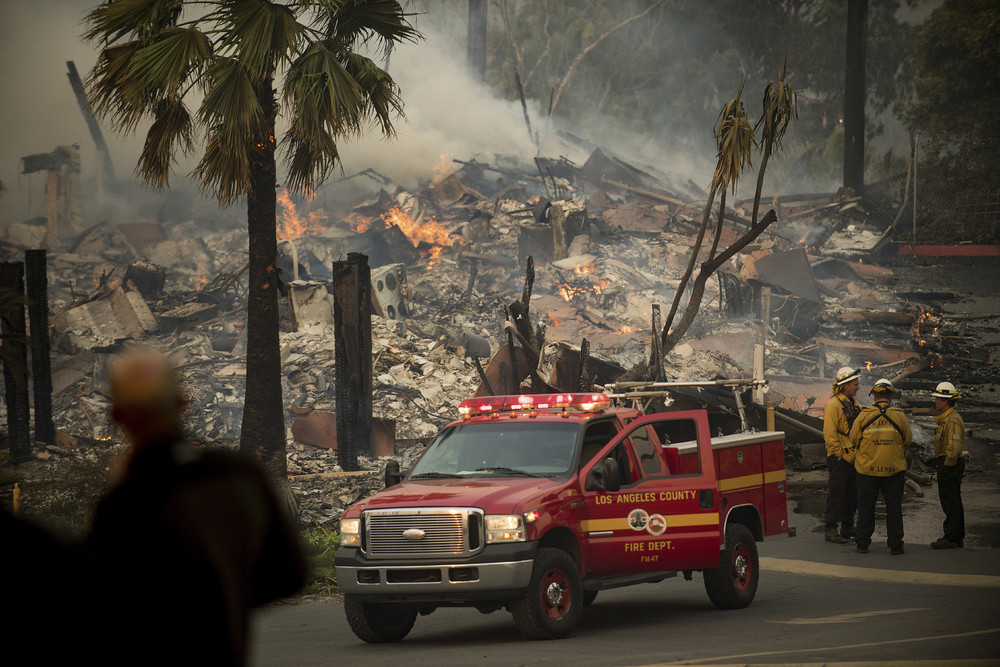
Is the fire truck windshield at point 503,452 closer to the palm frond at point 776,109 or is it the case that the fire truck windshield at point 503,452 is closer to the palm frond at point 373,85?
the palm frond at point 373,85

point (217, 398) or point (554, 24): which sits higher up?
point (554, 24)

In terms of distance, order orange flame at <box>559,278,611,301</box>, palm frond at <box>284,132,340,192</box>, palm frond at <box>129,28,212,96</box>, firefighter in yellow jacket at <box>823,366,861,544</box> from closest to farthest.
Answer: firefighter in yellow jacket at <box>823,366,861,544</box>, palm frond at <box>129,28,212,96</box>, palm frond at <box>284,132,340,192</box>, orange flame at <box>559,278,611,301</box>

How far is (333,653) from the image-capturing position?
808 centimetres

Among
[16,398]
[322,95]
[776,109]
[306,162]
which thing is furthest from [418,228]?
[322,95]

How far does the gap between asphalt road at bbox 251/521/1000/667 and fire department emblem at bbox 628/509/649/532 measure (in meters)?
0.76

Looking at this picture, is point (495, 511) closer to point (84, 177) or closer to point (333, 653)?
point (333, 653)

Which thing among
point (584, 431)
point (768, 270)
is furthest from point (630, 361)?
point (584, 431)

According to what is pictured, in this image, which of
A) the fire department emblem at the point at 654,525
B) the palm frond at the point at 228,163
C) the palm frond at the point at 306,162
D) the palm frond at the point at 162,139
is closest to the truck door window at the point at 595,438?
the fire department emblem at the point at 654,525

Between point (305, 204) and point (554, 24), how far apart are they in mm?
26587

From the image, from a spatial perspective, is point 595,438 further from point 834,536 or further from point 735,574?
point 834,536

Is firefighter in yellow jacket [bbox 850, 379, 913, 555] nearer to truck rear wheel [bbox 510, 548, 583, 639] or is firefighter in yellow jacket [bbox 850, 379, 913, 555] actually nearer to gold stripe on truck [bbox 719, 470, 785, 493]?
gold stripe on truck [bbox 719, 470, 785, 493]

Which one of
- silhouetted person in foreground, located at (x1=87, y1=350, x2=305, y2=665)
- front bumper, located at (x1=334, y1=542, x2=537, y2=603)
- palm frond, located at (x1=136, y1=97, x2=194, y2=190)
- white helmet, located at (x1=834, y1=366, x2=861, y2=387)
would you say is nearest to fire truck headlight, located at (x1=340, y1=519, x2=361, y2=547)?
front bumper, located at (x1=334, y1=542, x2=537, y2=603)

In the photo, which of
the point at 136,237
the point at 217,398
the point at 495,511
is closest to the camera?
the point at 495,511

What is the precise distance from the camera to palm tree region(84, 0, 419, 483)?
44.9ft
